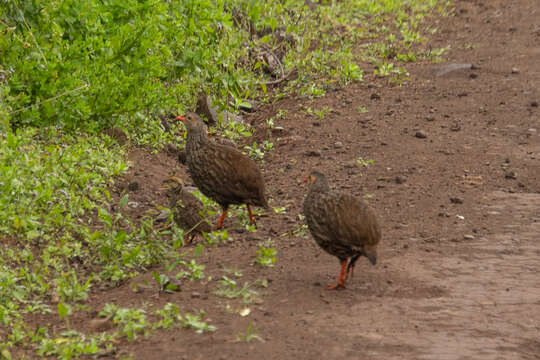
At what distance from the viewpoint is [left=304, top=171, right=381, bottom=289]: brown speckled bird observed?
5.22 meters

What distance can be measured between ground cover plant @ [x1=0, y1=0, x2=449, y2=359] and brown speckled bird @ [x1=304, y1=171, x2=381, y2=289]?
585mm

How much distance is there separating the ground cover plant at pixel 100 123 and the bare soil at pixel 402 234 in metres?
0.21

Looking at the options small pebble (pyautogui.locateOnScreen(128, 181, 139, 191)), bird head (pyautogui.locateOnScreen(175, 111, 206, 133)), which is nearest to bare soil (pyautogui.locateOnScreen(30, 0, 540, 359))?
small pebble (pyautogui.locateOnScreen(128, 181, 139, 191))

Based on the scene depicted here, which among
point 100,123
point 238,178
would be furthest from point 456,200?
point 100,123

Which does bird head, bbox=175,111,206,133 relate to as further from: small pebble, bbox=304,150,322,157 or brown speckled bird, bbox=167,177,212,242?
small pebble, bbox=304,150,322,157

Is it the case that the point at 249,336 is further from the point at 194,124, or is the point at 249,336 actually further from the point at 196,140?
the point at 194,124

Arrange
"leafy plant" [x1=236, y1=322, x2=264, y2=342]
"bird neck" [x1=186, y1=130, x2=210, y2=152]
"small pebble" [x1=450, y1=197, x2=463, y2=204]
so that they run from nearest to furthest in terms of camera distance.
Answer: "leafy plant" [x1=236, y1=322, x2=264, y2=342] < "bird neck" [x1=186, y1=130, x2=210, y2=152] < "small pebble" [x1=450, y1=197, x2=463, y2=204]

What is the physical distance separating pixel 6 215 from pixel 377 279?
10.1ft

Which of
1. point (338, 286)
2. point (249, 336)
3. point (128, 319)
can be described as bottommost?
point (128, 319)

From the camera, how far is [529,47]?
45.0 feet

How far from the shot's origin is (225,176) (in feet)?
21.7

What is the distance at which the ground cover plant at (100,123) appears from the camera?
17.6 ft

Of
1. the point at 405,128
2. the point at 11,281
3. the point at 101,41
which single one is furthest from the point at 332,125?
the point at 11,281

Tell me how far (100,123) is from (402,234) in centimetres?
377
